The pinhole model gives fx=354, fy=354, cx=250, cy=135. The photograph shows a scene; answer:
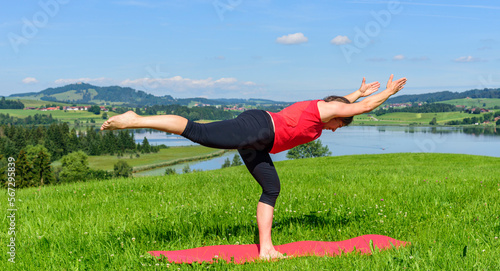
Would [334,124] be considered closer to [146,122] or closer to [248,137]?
[248,137]

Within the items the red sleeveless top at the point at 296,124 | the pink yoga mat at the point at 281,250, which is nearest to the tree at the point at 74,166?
the pink yoga mat at the point at 281,250

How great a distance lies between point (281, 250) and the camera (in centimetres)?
548

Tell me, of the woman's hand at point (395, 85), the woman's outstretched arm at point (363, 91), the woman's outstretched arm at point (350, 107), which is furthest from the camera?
the woman's outstretched arm at point (363, 91)

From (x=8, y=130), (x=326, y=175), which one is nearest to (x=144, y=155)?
(x=8, y=130)

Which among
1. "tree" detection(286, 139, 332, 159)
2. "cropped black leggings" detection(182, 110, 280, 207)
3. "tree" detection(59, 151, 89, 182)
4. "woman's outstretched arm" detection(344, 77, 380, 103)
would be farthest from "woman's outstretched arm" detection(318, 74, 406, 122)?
Result: "tree" detection(59, 151, 89, 182)

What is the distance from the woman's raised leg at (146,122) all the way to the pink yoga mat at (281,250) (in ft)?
5.66

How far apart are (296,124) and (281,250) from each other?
6.53 ft

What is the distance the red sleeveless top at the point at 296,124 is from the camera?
5.06 metres

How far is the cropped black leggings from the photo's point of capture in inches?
191

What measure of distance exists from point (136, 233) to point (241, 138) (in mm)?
2563

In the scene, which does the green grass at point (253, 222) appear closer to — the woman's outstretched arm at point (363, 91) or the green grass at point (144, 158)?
the woman's outstretched arm at point (363, 91)

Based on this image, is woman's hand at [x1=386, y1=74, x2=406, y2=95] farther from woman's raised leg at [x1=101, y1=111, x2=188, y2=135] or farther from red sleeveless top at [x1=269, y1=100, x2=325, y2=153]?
woman's raised leg at [x1=101, y1=111, x2=188, y2=135]

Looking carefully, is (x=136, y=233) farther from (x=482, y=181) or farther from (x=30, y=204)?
(x=482, y=181)

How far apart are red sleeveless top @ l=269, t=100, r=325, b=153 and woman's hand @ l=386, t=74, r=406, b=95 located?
1.14m
